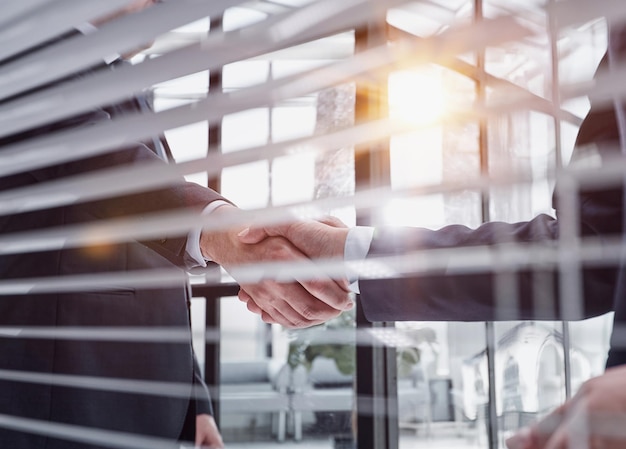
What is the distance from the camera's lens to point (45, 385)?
52.3 inches

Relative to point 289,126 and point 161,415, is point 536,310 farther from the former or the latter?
point 289,126

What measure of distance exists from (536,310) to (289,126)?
235 cm

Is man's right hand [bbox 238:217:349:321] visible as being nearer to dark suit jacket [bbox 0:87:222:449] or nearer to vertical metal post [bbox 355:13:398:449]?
dark suit jacket [bbox 0:87:222:449]

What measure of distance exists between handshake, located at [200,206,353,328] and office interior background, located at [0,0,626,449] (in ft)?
0.16

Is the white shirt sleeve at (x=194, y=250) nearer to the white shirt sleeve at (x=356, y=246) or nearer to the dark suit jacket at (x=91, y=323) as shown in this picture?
the dark suit jacket at (x=91, y=323)

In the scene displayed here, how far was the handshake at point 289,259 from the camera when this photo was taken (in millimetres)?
970

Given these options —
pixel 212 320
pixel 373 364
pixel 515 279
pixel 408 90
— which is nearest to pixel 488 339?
pixel 373 364

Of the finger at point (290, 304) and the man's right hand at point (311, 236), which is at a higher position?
the man's right hand at point (311, 236)

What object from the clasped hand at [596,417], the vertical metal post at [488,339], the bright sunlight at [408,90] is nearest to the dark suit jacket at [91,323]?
the clasped hand at [596,417]

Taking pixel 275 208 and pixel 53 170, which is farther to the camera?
pixel 53 170

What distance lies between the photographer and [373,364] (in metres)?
2.01

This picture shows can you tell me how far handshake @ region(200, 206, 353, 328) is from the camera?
970 millimetres

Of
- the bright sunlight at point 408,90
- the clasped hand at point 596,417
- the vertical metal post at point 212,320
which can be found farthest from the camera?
the vertical metal post at point 212,320

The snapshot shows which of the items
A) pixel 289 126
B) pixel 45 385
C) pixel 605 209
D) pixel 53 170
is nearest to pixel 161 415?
pixel 45 385
